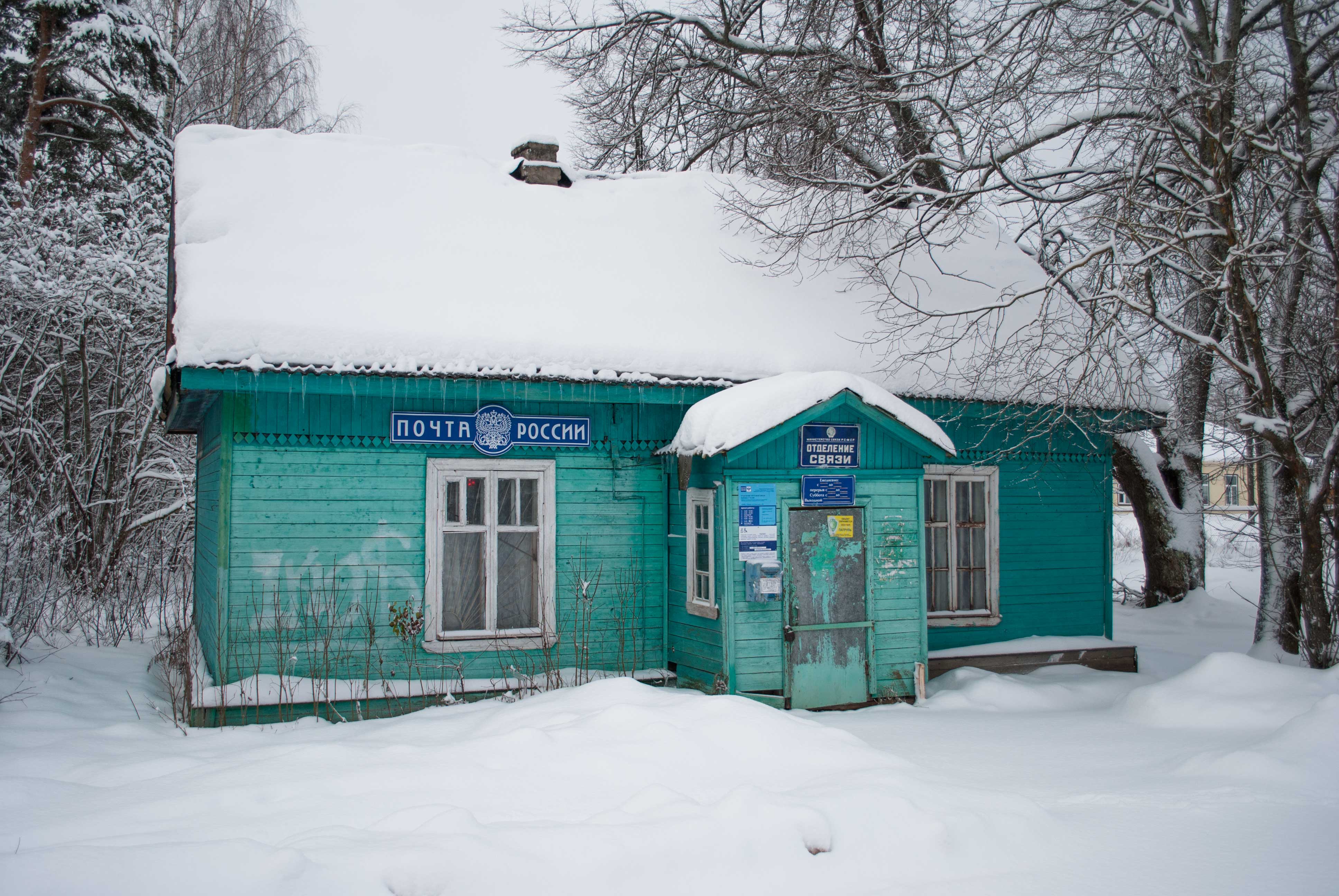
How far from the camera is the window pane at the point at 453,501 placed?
304 inches

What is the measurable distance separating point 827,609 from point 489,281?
13.8 ft

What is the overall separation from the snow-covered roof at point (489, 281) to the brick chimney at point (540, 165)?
16 centimetres

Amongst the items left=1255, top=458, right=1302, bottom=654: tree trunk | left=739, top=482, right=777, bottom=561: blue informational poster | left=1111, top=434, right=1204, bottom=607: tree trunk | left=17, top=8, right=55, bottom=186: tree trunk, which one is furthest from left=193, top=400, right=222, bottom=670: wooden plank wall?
left=1111, top=434, right=1204, bottom=607: tree trunk

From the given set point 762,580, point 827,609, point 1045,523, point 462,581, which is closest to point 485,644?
point 462,581

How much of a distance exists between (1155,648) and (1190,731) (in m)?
5.69

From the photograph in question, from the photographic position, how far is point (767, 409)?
23.7 ft

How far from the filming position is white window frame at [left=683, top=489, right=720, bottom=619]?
7.49 meters

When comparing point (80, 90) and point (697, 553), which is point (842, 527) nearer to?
point (697, 553)

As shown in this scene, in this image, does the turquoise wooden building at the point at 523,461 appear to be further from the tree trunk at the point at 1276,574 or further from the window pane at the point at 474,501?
the tree trunk at the point at 1276,574

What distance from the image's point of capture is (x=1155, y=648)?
1153cm

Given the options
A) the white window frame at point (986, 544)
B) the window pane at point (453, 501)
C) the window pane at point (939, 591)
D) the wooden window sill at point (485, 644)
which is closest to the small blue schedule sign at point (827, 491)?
the white window frame at point (986, 544)

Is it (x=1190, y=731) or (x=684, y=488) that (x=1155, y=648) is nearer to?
(x=1190, y=731)

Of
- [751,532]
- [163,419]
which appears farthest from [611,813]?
[163,419]

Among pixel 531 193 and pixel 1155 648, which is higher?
pixel 531 193
